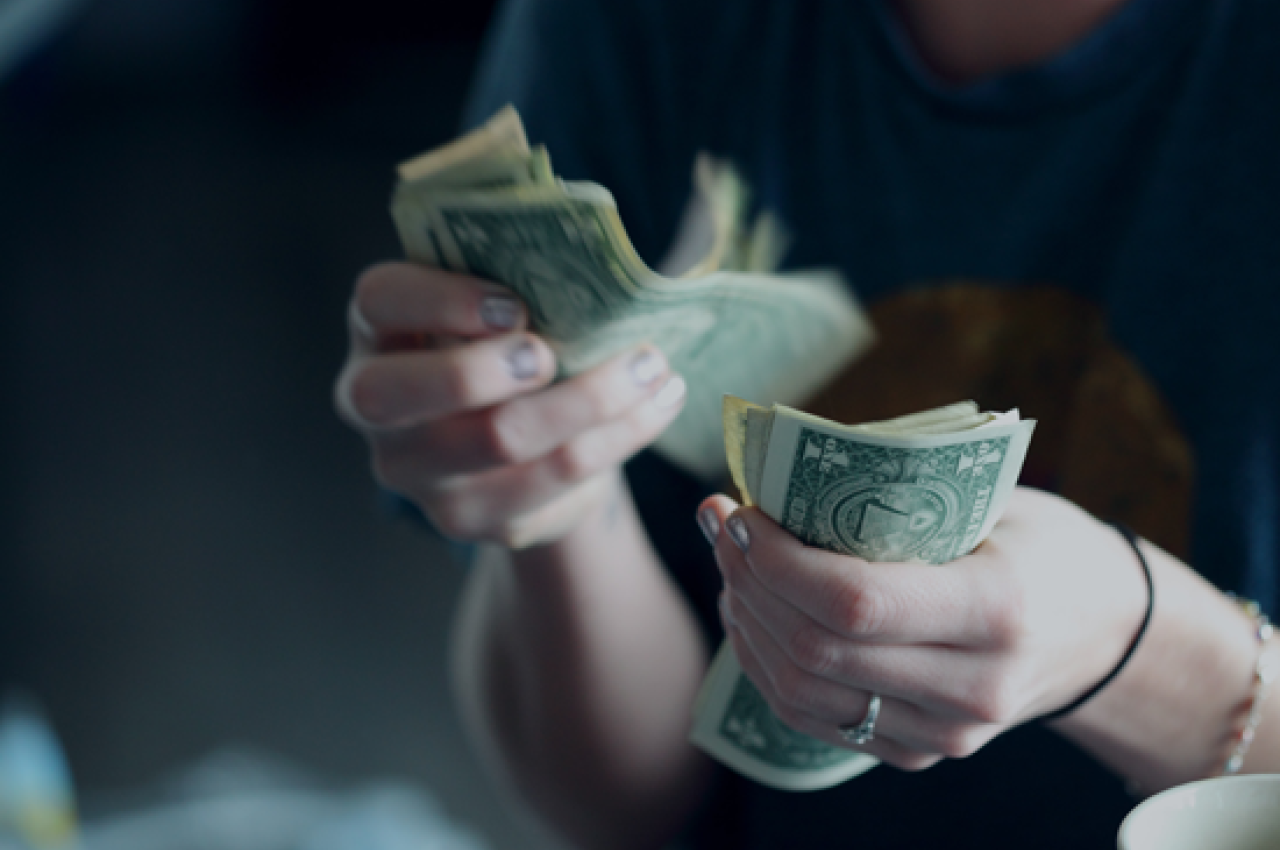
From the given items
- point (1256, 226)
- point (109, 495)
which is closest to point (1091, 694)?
point (1256, 226)

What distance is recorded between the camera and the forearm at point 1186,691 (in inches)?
16.9

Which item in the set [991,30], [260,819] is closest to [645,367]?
[991,30]

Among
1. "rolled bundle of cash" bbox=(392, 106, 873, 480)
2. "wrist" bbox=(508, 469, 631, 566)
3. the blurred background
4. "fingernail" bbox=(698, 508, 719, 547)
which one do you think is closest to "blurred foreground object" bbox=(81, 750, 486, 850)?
the blurred background

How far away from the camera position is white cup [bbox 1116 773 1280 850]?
0.33 meters

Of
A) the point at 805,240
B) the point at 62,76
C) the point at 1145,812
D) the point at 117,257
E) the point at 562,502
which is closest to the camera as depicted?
the point at 1145,812

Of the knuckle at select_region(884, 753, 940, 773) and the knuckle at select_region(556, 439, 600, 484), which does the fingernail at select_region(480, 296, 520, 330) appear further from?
the knuckle at select_region(884, 753, 940, 773)

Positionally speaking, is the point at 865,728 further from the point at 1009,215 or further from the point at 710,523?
the point at 1009,215

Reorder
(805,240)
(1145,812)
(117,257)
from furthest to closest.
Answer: (117,257) → (805,240) → (1145,812)

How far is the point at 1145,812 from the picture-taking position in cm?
33

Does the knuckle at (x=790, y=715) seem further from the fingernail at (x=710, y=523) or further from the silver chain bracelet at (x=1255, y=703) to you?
the silver chain bracelet at (x=1255, y=703)

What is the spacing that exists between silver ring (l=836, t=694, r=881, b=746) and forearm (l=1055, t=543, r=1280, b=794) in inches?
4.5

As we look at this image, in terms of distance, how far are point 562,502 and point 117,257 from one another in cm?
283

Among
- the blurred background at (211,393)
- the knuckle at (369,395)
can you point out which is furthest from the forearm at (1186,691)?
the blurred background at (211,393)

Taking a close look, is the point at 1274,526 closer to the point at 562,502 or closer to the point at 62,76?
the point at 562,502
